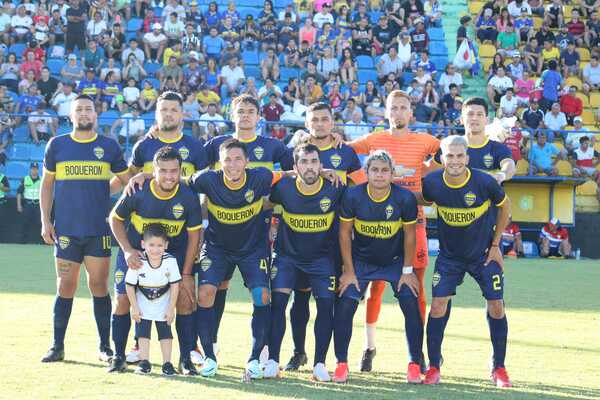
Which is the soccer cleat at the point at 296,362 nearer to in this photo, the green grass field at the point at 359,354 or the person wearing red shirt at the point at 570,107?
the green grass field at the point at 359,354

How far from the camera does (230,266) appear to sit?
8133mm

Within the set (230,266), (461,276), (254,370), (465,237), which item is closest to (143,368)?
(254,370)

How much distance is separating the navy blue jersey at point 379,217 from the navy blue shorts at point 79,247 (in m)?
1.99

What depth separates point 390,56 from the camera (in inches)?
968

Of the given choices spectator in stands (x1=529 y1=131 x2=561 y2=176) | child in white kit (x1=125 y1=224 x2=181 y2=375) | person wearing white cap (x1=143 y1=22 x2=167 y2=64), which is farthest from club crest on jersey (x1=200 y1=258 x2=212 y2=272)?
person wearing white cap (x1=143 y1=22 x2=167 y2=64)

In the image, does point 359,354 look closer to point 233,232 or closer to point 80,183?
point 233,232

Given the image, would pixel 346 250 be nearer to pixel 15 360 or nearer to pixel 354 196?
pixel 354 196

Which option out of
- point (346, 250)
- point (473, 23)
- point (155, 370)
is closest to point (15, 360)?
point (155, 370)

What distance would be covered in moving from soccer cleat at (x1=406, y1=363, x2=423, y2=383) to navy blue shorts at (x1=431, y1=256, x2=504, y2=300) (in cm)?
56

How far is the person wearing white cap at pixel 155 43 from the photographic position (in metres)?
24.0

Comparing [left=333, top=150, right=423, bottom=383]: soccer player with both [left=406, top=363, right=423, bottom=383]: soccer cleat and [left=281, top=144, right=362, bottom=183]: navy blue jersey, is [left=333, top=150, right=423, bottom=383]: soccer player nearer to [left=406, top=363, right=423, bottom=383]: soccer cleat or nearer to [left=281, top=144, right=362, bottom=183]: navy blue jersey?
[left=406, top=363, right=423, bottom=383]: soccer cleat

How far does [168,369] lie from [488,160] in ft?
9.88

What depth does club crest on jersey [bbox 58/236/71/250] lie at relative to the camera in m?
8.39

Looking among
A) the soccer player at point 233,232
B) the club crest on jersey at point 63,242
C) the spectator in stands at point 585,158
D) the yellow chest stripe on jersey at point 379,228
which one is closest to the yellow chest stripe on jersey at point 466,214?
the yellow chest stripe on jersey at point 379,228
